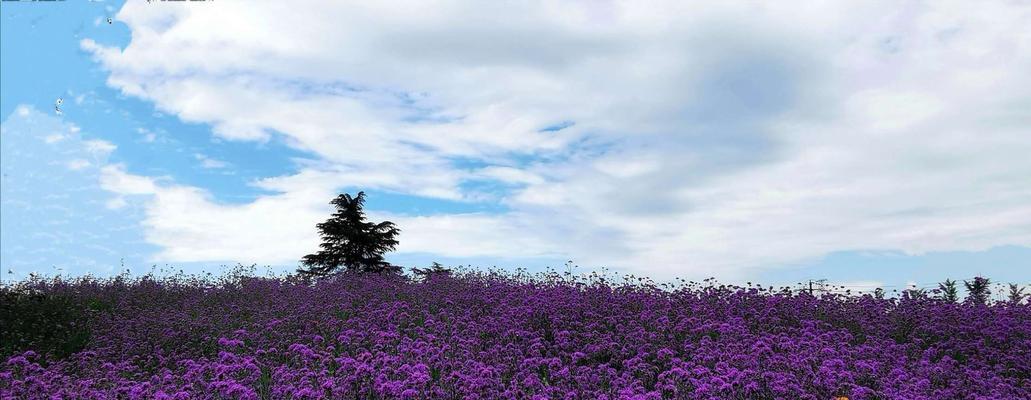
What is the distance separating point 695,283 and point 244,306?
8.27 metres

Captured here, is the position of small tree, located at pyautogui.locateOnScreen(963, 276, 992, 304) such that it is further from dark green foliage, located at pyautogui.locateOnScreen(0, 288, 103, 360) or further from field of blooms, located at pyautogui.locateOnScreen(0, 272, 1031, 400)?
dark green foliage, located at pyautogui.locateOnScreen(0, 288, 103, 360)

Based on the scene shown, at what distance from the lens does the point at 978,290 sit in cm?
1516

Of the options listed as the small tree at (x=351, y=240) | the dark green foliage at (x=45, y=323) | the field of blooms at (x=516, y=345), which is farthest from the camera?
the small tree at (x=351, y=240)

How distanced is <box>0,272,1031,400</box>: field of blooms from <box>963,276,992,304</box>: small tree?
A: 991 mm

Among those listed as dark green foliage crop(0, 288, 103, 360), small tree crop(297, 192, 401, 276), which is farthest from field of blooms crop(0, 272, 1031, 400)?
small tree crop(297, 192, 401, 276)

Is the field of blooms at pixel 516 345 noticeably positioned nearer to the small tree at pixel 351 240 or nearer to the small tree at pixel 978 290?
the small tree at pixel 978 290

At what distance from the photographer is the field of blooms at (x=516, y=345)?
25.6 feet

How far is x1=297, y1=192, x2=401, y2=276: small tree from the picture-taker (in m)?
23.2

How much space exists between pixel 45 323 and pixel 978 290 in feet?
58.0

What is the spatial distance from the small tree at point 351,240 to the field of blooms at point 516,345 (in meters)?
7.42

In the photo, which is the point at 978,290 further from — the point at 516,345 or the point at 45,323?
the point at 45,323

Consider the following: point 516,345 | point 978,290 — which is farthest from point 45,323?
point 978,290

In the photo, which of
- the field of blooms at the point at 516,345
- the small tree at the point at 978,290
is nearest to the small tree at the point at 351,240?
the field of blooms at the point at 516,345

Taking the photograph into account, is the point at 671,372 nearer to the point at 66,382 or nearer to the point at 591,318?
the point at 591,318
